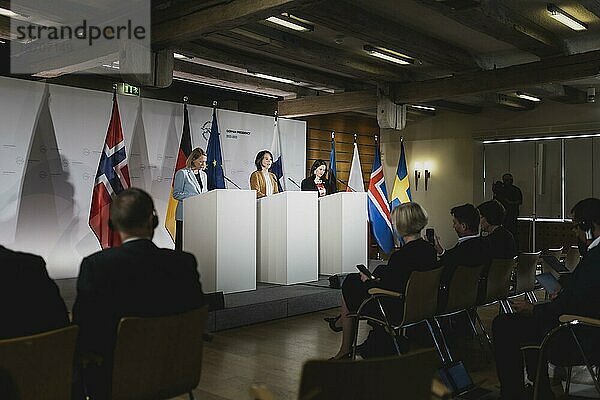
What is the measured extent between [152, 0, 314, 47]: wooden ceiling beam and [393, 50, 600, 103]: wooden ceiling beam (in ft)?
14.0

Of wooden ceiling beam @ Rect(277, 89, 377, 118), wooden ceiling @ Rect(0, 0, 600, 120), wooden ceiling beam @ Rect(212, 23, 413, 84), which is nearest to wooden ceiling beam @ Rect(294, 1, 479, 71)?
wooden ceiling @ Rect(0, 0, 600, 120)

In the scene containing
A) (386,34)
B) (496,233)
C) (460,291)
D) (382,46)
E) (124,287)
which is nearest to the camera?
(124,287)

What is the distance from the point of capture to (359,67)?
872cm

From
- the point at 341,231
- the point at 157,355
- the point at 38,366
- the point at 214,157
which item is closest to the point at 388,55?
the point at 341,231

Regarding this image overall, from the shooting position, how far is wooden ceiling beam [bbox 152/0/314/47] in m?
5.00

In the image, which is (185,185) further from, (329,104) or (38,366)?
(38,366)

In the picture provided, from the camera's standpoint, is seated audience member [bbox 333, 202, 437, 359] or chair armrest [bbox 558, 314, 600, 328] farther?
seated audience member [bbox 333, 202, 437, 359]

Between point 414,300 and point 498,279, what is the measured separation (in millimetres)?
1280

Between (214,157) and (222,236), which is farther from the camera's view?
(214,157)

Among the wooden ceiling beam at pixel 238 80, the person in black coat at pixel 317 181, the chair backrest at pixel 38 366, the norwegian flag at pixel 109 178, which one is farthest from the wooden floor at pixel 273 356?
the wooden ceiling beam at pixel 238 80

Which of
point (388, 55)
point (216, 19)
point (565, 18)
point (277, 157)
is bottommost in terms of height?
point (277, 157)

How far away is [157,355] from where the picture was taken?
2400mm

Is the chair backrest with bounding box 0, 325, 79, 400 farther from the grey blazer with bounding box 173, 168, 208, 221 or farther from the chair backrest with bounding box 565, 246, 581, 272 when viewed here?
the chair backrest with bounding box 565, 246, 581, 272

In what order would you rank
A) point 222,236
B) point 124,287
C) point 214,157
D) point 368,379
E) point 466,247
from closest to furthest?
1. point 368,379
2. point 124,287
3. point 466,247
4. point 222,236
5. point 214,157
